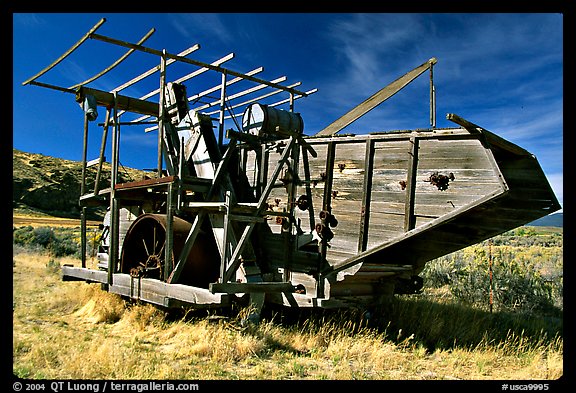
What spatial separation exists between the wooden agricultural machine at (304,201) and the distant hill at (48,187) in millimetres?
38591

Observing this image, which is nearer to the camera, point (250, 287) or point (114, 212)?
point (250, 287)

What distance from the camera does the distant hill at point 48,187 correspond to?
4904 cm

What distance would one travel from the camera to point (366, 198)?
6867 mm

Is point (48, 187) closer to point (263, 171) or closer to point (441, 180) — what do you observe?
point (263, 171)

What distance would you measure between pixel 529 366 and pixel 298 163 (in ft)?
15.3

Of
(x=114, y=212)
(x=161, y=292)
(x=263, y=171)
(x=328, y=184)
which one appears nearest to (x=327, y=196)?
(x=328, y=184)

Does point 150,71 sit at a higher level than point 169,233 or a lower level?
higher

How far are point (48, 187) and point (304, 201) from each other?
171 feet

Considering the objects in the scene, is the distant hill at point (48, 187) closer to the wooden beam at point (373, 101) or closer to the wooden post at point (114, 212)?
the wooden post at point (114, 212)

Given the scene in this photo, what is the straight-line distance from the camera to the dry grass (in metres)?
5.55

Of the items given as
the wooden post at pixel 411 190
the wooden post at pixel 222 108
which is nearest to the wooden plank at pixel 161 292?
the wooden post at pixel 411 190

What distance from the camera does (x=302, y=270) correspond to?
298 inches
